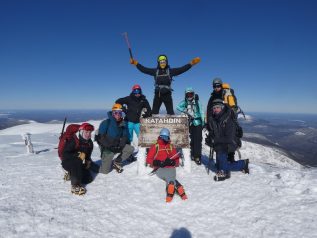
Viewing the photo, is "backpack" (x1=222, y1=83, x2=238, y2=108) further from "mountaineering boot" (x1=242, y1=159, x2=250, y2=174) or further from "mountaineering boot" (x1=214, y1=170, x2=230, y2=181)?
"mountaineering boot" (x1=214, y1=170, x2=230, y2=181)

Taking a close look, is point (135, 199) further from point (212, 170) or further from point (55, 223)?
point (212, 170)

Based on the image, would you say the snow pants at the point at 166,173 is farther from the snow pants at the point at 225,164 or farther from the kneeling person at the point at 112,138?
the kneeling person at the point at 112,138

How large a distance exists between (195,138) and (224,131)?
8.20 feet

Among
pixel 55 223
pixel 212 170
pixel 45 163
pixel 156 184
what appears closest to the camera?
pixel 55 223

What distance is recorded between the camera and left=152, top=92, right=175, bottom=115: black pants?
12.4 meters

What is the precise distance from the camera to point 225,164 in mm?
9203

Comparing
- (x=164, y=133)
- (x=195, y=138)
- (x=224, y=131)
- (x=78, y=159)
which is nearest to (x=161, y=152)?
(x=164, y=133)

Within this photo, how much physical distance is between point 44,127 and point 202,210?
31190 mm

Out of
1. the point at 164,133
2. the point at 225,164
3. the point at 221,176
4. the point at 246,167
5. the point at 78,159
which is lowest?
the point at 221,176

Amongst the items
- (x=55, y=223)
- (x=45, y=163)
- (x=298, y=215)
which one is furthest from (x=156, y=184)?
(x=45, y=163)

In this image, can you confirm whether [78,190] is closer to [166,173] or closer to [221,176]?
[166,173]

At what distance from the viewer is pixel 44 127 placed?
3356 cm

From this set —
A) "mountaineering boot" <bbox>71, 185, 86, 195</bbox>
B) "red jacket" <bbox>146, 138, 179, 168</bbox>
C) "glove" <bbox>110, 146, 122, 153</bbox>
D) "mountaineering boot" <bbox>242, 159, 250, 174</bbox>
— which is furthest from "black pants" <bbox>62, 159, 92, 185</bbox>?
"mountaineering boot" <bbox>242, 159, 250, 174</bbox>

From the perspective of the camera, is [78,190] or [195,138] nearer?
[78,190]
